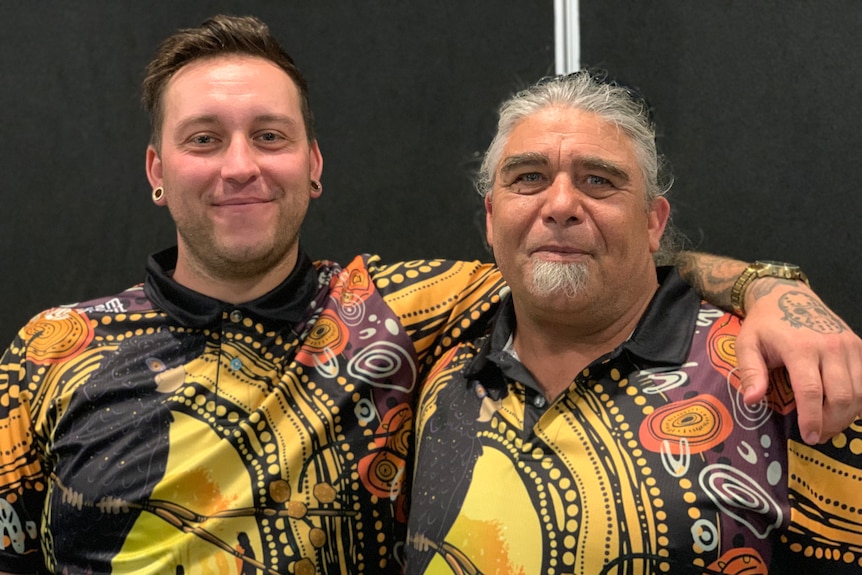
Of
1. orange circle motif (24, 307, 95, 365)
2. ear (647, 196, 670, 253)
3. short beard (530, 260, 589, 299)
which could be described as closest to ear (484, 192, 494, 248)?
short beard (530, 260, 589, 299)

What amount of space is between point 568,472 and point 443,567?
28cm

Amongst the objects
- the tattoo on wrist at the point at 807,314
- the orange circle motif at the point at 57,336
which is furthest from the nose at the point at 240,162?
the tattoo on wrist at the point at 807,314

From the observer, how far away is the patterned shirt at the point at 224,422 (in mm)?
1566

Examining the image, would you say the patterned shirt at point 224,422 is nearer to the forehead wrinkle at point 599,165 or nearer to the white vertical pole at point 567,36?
the forehead wrinkle at point 599,165

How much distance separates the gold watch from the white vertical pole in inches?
33.5

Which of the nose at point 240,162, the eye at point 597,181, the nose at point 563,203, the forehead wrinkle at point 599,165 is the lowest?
the nose at point 563,203

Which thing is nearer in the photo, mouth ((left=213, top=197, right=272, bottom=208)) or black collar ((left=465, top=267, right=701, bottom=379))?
black collar ((left=465, top=267, right=701, bottom=379))

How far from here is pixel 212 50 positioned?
1.83 meters

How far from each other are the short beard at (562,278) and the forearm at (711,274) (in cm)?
31

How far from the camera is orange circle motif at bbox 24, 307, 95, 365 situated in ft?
5.71

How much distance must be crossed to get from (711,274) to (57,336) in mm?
1403

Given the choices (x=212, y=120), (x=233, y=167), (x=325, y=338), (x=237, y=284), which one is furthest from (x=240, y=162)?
(x=325, y=338)

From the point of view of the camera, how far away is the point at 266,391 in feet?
5.47

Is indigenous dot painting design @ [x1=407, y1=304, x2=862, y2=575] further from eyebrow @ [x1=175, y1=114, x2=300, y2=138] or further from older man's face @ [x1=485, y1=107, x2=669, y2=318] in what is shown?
eyebrow @ [x1=175, y1=114, x2=300, y2=138]
